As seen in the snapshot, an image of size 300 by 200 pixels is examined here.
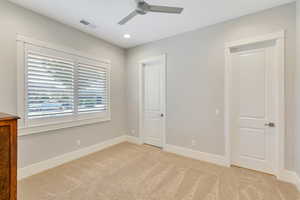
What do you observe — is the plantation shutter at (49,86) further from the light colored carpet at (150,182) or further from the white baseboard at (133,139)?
the white baseboard at (133,139)

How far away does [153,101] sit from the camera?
4113mm

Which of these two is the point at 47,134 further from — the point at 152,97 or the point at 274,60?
the point at 274,60

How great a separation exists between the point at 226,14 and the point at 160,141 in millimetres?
3291

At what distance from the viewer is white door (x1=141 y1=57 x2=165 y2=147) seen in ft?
12.7

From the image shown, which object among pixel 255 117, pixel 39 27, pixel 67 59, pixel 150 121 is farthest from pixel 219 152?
pixel 39 27

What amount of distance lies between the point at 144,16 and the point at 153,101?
2.19 meters

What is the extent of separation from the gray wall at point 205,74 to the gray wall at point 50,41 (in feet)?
5.06

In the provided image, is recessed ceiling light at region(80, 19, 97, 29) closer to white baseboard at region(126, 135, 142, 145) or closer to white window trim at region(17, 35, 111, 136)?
white window trim at region(17, 35, 111, 136)

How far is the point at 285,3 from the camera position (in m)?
2.29

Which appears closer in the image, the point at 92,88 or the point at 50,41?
the point at 50,41

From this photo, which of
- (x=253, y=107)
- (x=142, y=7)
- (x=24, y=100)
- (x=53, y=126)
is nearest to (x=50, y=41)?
(x=24, y=100)

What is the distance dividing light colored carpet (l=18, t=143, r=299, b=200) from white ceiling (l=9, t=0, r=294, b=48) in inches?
117

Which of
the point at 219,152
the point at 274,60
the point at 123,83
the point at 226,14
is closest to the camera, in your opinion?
the point at 274,60

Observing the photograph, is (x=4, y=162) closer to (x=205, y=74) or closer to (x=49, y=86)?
(x=49, y=86)
